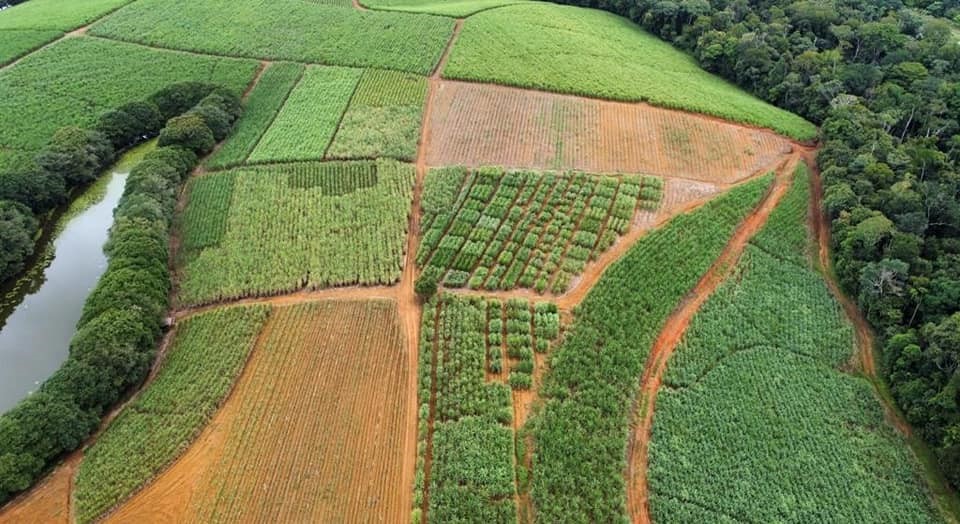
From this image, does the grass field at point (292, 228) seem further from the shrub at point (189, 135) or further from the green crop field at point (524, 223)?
the shrub at point (189, 135)

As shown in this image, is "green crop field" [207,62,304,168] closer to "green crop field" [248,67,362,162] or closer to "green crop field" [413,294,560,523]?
"green crop field" [248,67,362,162]

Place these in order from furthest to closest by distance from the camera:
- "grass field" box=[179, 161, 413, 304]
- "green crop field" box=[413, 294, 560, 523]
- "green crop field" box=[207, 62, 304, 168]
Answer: "green crop field" box=[207, 62, 304, 168], "grass field" box=[179, 161, 413, 304], "green crop field" box=[413, 294, 560, 523]

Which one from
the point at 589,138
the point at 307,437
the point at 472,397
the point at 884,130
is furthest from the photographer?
the point at 589,138

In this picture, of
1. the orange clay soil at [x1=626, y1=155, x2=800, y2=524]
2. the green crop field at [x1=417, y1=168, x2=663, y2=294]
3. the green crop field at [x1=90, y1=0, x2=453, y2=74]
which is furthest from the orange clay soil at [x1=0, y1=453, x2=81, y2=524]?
the green crop field at [x1=90, y1=0, x2=453, y2=74]

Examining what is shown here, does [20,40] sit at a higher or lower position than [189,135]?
higher

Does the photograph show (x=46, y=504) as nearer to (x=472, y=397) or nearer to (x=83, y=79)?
(x=472, y=397)

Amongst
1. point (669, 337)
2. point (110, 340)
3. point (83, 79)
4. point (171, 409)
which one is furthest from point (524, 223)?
point (83, 79)

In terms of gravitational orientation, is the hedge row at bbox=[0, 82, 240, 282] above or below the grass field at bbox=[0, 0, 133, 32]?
below

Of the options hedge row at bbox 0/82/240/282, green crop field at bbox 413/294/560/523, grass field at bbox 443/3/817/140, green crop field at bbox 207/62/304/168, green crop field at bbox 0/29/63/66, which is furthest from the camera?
green crop field at bbox 0/29/63/66
